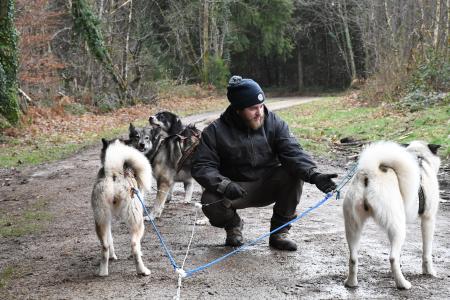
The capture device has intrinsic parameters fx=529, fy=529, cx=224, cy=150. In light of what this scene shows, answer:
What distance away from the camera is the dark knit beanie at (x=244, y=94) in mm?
4801

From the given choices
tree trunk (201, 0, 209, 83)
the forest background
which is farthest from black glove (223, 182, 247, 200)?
tree trunk (201, 0, 209, 83)

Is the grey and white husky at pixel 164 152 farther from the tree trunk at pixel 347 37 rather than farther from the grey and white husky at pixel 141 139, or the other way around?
the tree trunk at pixel 347 37

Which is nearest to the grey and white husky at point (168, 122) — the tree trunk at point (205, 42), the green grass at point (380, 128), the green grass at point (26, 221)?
the green grass at point (26, 221)

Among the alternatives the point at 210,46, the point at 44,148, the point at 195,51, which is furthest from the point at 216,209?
the point at 195,51

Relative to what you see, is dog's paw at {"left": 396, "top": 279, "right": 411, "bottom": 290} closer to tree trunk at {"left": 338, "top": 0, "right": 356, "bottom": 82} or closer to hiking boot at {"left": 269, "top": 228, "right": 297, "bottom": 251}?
hiking boot at {"left": 269, "top": 228, "right": 297, "bottom": 251}

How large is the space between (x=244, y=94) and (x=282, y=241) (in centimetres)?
148

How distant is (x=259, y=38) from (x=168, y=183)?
A: 3439cm

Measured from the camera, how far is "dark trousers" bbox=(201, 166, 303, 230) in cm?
499

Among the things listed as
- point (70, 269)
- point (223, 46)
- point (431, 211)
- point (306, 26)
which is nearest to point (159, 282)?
point (70, 269)

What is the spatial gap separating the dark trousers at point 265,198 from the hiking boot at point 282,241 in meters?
0.10

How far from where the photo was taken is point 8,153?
12.9m

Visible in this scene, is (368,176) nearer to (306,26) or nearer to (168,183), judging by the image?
(168,183)

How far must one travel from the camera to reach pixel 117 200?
433cm

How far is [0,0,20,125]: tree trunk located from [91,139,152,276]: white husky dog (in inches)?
485
